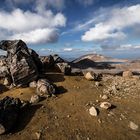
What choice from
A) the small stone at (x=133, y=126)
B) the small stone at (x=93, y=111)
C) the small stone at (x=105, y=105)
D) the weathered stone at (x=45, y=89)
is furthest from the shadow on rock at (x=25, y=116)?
the small stone at (x=133, y=126)

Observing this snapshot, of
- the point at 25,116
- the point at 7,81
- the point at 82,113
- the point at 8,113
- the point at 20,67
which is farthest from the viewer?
the point at 7,81

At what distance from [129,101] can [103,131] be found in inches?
174

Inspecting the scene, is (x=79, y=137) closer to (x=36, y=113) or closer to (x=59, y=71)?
(x=36, y=113)

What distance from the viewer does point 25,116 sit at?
48.1 feet

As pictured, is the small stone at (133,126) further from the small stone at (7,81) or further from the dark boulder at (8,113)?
the small stone at (7,81)

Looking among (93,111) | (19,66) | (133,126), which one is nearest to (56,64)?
(19,66)

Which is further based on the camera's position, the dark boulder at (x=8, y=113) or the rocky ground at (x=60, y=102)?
the rocky ground at (x=60, y=102)

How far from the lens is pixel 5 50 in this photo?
68.7 ft

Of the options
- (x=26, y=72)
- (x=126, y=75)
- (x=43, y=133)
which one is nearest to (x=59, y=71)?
(x=26, y=72)

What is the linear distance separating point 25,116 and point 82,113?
3.60 meters

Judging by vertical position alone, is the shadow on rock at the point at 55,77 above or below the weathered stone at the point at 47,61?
below

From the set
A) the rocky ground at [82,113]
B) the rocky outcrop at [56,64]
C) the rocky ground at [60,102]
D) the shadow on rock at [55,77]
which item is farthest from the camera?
the rocky outcrop at [56,64]

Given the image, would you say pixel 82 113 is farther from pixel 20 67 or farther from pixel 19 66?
pixel 19 66

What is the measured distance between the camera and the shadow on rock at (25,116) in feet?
44.7
